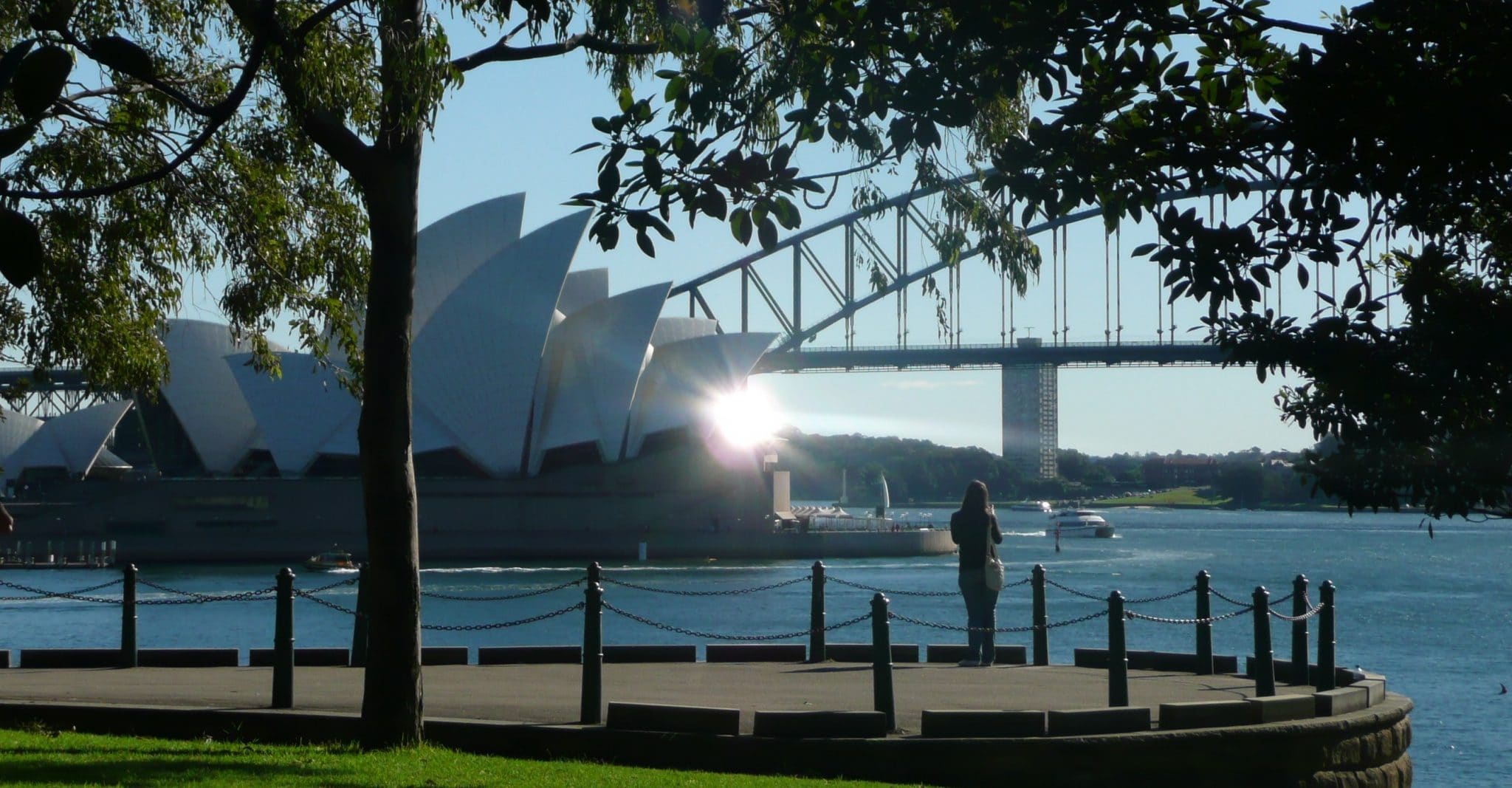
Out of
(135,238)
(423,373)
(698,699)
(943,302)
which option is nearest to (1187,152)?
(943,302)

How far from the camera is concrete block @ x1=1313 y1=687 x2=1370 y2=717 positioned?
8414 mm

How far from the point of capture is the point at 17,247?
5.63 ft

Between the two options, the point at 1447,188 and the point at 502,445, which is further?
the point at 502,445

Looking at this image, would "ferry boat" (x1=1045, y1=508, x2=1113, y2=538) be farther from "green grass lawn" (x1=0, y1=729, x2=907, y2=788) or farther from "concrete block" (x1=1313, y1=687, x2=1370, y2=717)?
"green grass lawn" (x1=0, y1=729, x2=907, y2=788)

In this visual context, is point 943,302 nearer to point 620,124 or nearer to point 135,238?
point 620,124

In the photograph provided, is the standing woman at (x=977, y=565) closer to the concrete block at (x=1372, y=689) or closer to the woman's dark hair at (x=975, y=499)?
the woman's dark hair at (x=975, y=499)

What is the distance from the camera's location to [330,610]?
114 ft

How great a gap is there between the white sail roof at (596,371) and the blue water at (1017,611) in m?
4.77

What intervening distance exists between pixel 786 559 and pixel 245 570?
63.5ft

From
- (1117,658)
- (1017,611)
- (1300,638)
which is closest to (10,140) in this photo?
(1117,658)

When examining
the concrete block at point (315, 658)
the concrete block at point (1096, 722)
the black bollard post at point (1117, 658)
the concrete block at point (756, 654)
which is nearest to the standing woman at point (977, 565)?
the concrete block at point (756, 654)

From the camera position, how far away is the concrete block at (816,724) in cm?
719

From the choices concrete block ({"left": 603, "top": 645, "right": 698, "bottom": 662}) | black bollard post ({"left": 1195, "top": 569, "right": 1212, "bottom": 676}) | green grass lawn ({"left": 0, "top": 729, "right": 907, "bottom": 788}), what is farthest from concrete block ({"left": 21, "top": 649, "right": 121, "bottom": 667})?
black bollard post ({"left": 1195, "top": 569, "right": 1212, "bottom": 676})

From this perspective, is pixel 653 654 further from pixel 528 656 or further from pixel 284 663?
pixel 284 663
